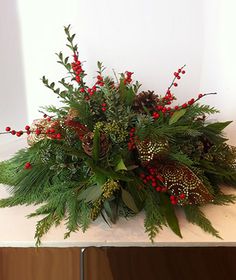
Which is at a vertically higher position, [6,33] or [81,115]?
[6,33]

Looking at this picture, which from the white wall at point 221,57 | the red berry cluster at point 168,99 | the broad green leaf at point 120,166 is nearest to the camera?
the broad green leaf at point 120,166

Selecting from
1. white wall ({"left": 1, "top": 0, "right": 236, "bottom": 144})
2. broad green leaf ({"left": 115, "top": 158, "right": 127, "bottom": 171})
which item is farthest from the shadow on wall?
broad green leaf ({"left": 115, "top": 158, "right": 127, "bottom": 171})

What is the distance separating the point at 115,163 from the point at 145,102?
0.66 feet

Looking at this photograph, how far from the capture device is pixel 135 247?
2.43 ft

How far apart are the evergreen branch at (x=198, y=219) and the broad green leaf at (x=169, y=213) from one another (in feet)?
0.12

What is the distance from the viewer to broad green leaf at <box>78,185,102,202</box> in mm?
721

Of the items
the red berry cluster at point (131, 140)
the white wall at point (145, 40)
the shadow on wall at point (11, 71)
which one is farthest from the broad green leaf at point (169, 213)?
the shadow on wall at point (11, 71)

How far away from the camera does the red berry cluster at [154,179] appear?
0.77m

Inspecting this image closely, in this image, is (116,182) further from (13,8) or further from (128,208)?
(13,8)

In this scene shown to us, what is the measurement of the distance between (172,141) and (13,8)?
570 mm

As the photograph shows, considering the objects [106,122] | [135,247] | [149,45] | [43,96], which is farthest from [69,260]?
[149,45]

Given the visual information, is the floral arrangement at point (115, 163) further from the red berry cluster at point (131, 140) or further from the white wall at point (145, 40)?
the white wall at point (145, 40)

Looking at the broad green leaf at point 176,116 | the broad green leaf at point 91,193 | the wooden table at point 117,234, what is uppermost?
the broad green leaf at point 176,116

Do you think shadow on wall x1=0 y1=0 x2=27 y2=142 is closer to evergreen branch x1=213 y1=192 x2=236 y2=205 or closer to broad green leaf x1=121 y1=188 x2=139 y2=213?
broad green leaf x1=121 y1=188 x2=139 y2=213
